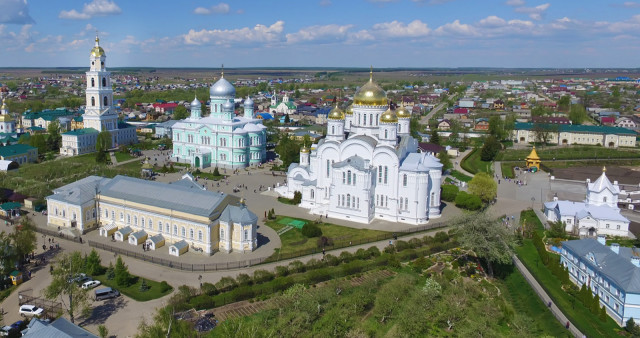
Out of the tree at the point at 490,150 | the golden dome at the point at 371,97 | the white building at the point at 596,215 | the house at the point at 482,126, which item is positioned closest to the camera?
the white building at the point at 596,215

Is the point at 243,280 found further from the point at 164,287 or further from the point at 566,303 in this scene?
the point at 566,303

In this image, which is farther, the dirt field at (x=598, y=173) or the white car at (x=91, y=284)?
the dirt field at (x=598, y=173)

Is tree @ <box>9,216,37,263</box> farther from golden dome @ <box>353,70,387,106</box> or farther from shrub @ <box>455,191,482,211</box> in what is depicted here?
shrub @ <box>455,191,482,211</box>

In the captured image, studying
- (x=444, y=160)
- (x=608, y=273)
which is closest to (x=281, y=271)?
(x=608, y=273)

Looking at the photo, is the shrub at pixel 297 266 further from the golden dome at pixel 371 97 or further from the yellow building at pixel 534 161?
the yellow building at pixel 534 161

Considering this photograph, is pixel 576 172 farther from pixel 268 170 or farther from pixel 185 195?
pixel 185 195

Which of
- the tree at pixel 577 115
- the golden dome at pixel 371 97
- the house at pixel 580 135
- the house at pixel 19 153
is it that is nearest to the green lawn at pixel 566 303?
the golden dome at pixel 371 97

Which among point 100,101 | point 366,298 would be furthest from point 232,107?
point 366,298
